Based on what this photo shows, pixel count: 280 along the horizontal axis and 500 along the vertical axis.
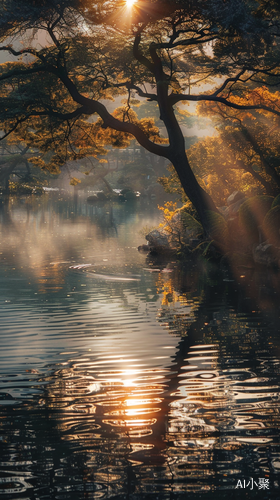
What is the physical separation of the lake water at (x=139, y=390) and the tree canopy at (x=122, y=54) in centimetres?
782

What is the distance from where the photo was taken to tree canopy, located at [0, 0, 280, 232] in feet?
55.1

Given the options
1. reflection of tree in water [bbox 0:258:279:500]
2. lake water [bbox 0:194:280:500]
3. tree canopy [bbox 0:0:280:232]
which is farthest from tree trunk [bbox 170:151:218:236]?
reflection of tree in water [bbox 0:258:279:500]

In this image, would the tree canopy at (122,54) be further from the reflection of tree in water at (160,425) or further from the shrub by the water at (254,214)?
the reflection of tree in water at (160,425)

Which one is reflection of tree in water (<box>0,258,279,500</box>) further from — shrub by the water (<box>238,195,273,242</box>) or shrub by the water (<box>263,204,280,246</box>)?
shrub by the water (<box>238,195,273,242</box>)

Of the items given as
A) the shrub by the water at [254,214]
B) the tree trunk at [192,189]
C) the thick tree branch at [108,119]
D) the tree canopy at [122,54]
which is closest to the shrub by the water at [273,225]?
the shrub by the water at [254,214]

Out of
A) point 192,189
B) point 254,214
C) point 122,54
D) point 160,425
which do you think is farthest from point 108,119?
point 160,425

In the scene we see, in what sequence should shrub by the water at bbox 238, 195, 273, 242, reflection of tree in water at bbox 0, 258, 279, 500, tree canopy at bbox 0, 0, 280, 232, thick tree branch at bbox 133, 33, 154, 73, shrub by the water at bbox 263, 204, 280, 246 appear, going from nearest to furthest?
reflection of tree in water at bbox 0, 258, 279, 500
tree canopy at bbox 0, 0, 280, 232
shrub by the water at bbox 263, 204, 280, 246
thick tree branch at bbox 133, 33, 154, 73
shrub by the water at bbox 238, 195, 273, 242

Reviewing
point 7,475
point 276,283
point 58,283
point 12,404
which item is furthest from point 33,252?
point 7,475

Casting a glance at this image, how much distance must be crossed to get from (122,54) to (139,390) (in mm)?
17236

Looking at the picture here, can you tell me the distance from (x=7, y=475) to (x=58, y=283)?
9981 mm

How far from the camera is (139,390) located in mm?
6254

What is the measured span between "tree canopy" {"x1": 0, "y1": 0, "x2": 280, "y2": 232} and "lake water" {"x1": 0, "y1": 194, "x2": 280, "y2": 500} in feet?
25.6

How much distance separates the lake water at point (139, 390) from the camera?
4.31 meters

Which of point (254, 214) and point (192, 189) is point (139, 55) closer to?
point (192, 189)
